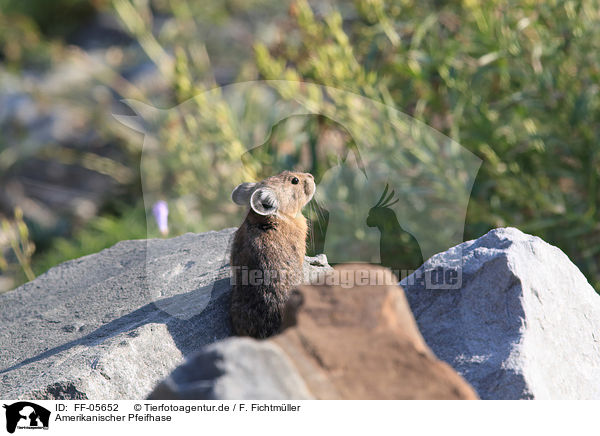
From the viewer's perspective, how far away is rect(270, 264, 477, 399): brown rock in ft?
6.75

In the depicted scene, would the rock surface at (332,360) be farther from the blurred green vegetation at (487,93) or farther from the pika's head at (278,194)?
the blurred green vegetation at (487,93)

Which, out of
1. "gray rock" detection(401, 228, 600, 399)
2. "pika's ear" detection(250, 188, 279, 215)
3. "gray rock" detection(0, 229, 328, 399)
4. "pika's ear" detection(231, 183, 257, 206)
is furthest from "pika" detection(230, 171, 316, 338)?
"gray rock" detection(401, 228, 600, 399)

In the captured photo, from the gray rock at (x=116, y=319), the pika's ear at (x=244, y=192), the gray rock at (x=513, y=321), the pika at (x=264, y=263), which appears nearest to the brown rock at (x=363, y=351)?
the gray rock at (x=513, y=321)

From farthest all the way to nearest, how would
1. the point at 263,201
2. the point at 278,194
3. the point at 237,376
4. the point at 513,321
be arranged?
the point at 278,194 < the point at 263,201 < the point at 513,321 < the point at 237,376

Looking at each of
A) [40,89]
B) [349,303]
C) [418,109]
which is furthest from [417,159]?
[40,89]

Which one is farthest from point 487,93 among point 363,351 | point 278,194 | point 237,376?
point 237,376

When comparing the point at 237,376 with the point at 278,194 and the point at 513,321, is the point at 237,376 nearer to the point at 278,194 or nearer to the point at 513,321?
the point at 513,321

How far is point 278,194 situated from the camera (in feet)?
10.7

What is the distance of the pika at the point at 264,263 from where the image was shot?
9.55ft

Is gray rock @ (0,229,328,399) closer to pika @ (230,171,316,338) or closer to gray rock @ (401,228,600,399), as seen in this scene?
pika @ (230,171,316,338)
